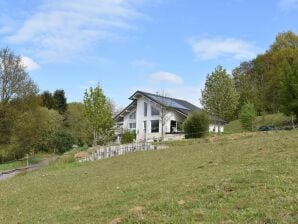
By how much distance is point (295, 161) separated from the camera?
14.6 m

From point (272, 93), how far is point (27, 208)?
6832cm

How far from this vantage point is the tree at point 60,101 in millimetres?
88312

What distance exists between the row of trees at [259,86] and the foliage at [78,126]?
26.2 meters

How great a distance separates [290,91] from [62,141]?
3521 centimetres

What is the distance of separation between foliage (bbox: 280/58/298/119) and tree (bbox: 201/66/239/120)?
20.4ft

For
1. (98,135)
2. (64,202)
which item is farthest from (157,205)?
(98,135)

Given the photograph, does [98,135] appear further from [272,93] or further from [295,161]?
[295,161]

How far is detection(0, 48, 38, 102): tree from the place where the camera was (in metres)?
56.6

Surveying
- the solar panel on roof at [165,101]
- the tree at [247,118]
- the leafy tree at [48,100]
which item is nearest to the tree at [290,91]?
the tree at [247,118]

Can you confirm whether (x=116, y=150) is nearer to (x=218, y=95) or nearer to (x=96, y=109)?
(x=96, y=109)

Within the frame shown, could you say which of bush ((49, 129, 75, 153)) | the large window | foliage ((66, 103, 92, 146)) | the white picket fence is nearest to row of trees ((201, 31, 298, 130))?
the large window

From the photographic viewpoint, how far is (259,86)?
300 feet

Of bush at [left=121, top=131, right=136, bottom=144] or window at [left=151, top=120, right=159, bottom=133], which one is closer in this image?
bush at [left=121, top=131, right=136, bottom=144]

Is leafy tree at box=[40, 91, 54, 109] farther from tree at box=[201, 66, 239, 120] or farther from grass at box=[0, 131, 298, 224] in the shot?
grass at box=[0, 131, 298, 224]
